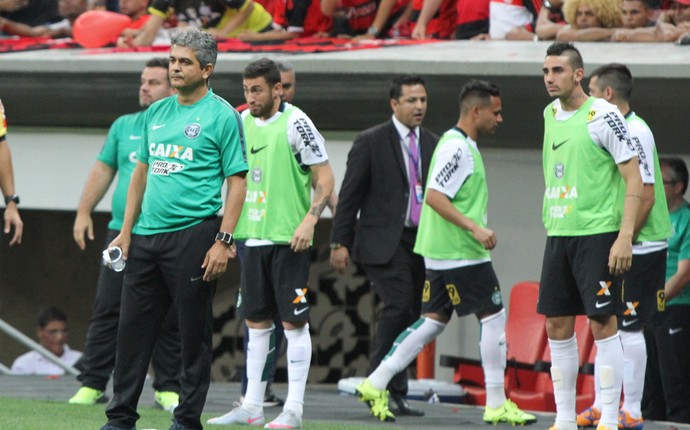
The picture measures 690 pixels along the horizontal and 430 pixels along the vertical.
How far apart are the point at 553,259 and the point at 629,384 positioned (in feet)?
3.39

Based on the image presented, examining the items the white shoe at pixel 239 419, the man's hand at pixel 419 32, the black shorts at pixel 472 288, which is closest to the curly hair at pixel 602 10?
the man's hand at pixel 419 32

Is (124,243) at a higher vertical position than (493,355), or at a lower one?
higher

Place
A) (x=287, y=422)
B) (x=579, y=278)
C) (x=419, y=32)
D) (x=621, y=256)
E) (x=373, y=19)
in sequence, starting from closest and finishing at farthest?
(x=621, y=256) < (x=579, y=278) < (x=287, y=422) < (x=419, y=32) < (x=373, y=19)

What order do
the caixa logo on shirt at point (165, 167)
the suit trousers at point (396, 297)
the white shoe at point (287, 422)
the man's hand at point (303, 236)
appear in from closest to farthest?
the caixa logo on shirt at point (165, 167), the white shoe at point (287, 422), the man's hand at point (303, 236), the suit trousers at point (396, 297)

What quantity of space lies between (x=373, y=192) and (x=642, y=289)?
189cm

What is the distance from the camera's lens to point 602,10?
11.4 meters

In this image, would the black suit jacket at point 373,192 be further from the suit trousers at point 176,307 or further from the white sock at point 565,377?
the suit trousers at point 176,307

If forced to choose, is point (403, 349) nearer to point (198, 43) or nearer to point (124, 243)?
point (124, 243)

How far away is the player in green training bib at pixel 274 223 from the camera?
7.89 metres

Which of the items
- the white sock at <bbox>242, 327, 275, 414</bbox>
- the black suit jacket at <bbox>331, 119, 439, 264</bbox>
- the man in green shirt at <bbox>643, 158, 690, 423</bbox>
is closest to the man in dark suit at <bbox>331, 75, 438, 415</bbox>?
the black suit jacket at <bbox>331, 119, 439, 264</bbox>

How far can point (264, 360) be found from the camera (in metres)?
8.05

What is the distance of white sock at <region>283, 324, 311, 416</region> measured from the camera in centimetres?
779

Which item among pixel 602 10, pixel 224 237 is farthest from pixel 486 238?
pixel 602 10

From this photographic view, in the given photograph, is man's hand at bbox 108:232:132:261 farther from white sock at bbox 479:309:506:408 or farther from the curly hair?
the curly hair
